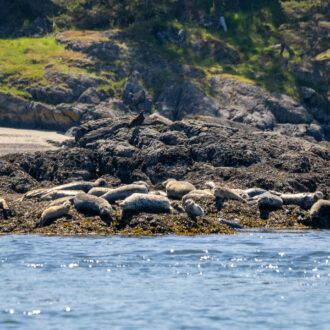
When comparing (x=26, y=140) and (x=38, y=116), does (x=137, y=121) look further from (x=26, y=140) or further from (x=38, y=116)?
(x=38, y=116)

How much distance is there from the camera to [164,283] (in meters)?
8.36

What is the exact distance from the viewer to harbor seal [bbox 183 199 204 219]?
1328 centimetres

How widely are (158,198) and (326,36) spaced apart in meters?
37.1

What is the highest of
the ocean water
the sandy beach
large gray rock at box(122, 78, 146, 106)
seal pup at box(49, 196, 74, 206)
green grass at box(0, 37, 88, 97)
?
green grass at box(0, 37, 88, 97)

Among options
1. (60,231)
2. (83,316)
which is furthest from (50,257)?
(83,316)

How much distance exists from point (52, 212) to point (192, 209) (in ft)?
9.91

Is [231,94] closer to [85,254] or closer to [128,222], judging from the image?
[128,222]

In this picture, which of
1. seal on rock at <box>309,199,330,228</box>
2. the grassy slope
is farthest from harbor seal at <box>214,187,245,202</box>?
the grassy slope

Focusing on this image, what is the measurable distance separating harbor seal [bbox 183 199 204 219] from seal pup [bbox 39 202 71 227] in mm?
2544

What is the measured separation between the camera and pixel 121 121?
22.6 m

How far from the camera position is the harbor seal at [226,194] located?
1508cm

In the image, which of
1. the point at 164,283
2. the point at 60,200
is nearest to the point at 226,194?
the point at 60,200

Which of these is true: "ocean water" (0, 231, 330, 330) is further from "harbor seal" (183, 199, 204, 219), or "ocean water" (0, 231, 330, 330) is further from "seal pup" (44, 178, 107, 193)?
"seal pup" (44, 178, 107, 193)

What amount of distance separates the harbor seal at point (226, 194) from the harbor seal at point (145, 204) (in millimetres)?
2159
